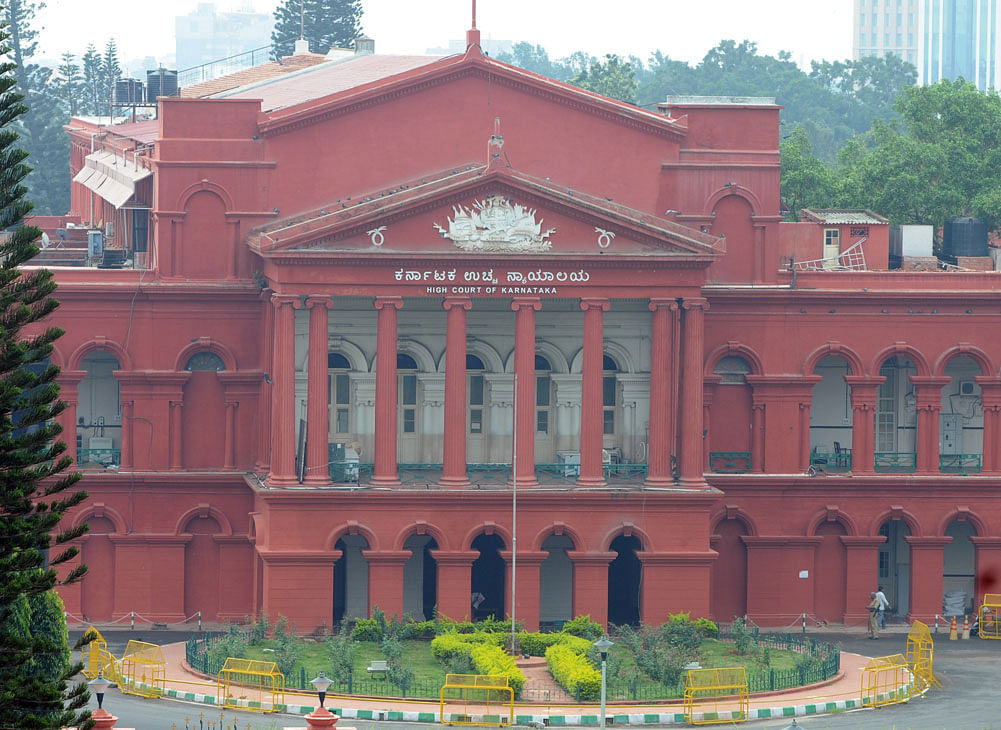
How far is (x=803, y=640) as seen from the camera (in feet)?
233

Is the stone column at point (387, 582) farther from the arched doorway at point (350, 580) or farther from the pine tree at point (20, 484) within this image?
the pine tree at point (20, 484)

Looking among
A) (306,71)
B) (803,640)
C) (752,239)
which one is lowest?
(803,640)

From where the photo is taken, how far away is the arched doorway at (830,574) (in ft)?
245

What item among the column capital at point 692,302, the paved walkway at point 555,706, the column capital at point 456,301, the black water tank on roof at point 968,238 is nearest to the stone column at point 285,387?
the column capital at point 456,301

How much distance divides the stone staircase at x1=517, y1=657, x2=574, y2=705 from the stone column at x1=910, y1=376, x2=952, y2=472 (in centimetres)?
1557

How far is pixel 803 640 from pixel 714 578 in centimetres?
426

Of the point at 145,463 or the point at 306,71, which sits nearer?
the point at 145,463

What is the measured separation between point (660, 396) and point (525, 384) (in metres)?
4.03

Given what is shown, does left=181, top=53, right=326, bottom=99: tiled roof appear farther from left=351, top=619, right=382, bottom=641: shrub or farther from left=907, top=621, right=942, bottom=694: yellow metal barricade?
left=907, top=621, right=942, bottom=694: yellow metal barricade

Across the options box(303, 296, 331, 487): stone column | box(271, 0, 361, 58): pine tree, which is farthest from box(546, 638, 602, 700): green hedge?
box(271, 0, 361, 58): pine tree

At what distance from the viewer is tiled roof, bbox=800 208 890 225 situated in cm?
7931

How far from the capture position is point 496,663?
206 feet

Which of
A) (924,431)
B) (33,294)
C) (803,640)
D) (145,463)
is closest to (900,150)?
(924,431)

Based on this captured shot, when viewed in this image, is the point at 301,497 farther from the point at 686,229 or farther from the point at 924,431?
the point at 924,431
